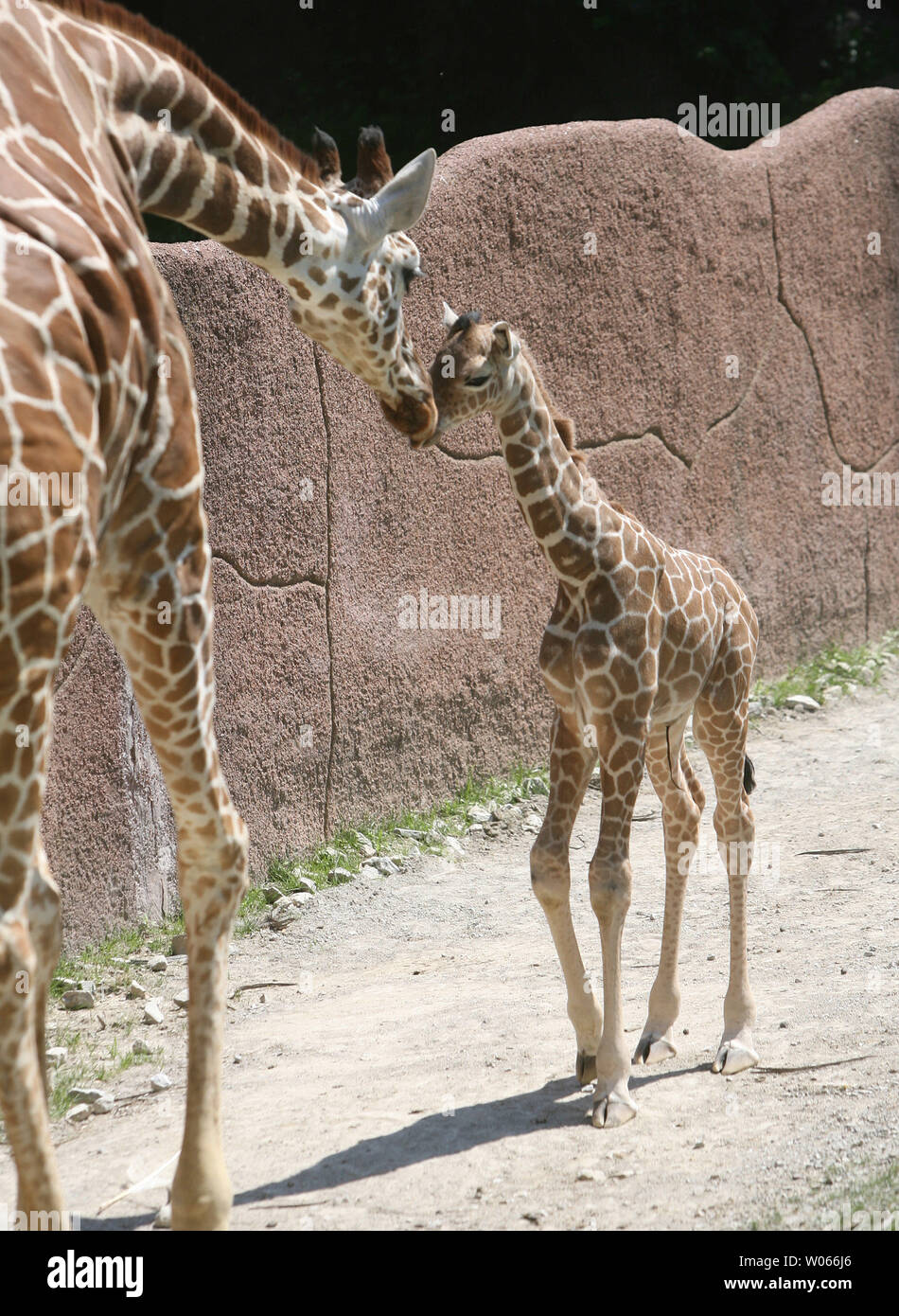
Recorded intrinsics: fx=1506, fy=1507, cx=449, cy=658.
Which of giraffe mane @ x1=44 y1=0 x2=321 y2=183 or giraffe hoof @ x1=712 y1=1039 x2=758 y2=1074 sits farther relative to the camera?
giraffe hoof @ x1=712 y1=1039 x2=758 y2=1074

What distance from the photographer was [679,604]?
4.05 meters

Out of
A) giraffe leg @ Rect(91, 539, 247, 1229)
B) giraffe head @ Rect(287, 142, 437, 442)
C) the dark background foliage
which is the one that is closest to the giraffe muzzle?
giraffe head @ Rect(287, 142, 437, 442)

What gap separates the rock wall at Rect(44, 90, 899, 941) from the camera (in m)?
5.28

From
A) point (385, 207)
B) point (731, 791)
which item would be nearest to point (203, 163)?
point (385, 207)

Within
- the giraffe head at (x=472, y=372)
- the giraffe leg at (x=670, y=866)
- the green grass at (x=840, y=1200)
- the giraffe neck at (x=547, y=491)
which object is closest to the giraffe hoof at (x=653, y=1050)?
the giraffe leg at (x=670, y=866)

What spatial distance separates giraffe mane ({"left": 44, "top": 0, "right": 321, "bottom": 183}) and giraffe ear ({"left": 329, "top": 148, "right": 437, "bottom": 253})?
17 centimetres

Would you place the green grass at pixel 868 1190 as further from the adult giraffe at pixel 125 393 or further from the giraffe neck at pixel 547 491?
the giraffe neck at pixel 547 491

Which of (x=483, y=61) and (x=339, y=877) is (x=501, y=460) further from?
(x=483, y=61)

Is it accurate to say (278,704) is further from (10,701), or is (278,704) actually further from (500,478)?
(10,701)

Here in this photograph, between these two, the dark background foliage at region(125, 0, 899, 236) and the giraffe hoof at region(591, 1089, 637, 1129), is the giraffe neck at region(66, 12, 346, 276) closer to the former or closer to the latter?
the giraffe hoof at region(591, 1089, 637, 1129)

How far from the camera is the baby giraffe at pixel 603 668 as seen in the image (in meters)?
3.79

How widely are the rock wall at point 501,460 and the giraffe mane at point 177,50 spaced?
1.88 meters
